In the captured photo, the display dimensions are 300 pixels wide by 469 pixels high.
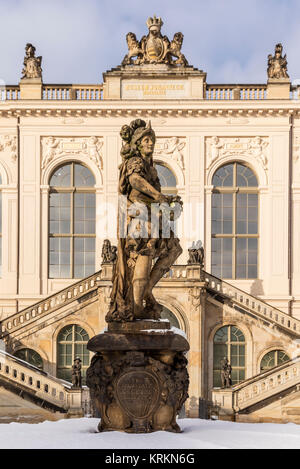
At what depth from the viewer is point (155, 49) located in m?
32.1

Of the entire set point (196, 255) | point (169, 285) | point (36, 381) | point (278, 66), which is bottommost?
point (36, 381)

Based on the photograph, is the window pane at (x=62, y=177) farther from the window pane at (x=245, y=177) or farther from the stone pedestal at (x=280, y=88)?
the stone pedestal at (x=280, y=88)

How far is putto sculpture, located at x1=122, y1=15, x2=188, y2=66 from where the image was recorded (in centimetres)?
3216

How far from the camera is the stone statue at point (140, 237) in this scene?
10.3 metres

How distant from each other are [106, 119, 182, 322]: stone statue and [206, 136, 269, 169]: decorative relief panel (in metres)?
21.7

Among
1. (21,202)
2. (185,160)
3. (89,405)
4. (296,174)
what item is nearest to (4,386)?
(89,405)

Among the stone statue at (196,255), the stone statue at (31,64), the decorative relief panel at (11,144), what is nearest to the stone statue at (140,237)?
the stone statue at (196,255)

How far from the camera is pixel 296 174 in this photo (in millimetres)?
32031

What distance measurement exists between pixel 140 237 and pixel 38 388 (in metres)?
15.3

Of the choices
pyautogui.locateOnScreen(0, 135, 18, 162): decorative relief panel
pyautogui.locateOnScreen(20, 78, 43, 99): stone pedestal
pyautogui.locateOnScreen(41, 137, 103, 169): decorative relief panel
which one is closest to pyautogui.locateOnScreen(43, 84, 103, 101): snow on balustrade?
pyautogui.locateOnScreen(20, 78, 43, 99): stone pedestal

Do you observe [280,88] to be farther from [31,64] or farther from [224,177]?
[31,64]

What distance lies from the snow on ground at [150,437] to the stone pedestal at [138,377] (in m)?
0.30

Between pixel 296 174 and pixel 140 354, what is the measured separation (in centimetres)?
2308

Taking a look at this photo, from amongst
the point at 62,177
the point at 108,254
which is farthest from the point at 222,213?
the point at 62,177
